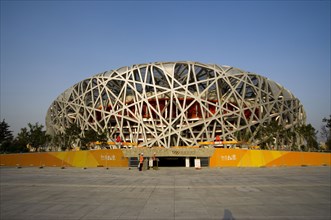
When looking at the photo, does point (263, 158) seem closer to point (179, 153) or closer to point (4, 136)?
point (179, 153)

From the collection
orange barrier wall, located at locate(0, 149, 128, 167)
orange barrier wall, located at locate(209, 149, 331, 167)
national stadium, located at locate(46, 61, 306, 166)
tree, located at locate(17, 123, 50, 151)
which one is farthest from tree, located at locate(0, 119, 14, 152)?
orange barrier wall, located at locate(209, 149, 331, 167)

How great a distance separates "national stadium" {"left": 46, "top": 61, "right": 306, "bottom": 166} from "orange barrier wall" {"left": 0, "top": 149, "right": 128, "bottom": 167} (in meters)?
13.5

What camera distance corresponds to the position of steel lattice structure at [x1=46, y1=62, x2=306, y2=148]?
46.0 m

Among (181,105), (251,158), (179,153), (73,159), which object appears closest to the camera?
(251,158)

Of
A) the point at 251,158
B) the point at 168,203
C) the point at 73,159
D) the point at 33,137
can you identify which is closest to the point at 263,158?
Result: the point at 251,158

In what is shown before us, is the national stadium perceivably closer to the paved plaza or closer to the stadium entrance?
the stadium entrance

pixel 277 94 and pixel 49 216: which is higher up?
pixel 277 94

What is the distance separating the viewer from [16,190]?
945 centimetres

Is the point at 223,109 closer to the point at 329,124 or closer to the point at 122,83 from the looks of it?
the point at 329,124

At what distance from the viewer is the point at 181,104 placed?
4841 centimetres

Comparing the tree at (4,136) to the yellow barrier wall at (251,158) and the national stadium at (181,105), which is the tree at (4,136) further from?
the yellow barrier wall at (251,158)

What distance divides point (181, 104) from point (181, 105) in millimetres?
220

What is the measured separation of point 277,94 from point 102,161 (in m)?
38.5

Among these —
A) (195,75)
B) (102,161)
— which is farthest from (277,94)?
(102,161)
